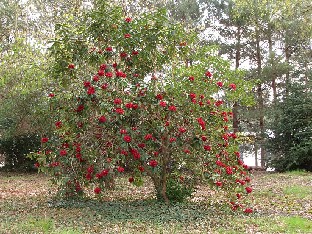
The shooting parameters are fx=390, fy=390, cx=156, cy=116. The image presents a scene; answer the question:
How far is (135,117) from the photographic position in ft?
26.9

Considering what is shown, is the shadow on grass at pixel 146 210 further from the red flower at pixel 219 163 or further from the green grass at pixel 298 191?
the green grass at pixel 298 191

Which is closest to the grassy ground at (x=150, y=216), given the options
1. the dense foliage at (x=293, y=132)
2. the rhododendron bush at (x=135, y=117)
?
the rhododendron bush at (x=135, y=117)

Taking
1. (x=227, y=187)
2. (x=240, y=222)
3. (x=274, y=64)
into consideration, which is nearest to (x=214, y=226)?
(x=240, y=222)

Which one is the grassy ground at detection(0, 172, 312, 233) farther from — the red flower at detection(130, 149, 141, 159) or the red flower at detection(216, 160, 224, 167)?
the red flower at detection(130, 149, 141, 159)

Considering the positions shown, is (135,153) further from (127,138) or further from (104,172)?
(104,172)

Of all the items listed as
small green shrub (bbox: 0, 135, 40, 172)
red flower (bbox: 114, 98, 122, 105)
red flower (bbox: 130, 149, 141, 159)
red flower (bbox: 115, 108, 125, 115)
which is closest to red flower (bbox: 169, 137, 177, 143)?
red flower (bbox: 130, 149, 141, 159)

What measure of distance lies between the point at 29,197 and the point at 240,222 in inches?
245

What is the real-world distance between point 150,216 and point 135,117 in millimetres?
2046

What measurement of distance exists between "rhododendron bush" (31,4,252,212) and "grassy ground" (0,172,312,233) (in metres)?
0.52

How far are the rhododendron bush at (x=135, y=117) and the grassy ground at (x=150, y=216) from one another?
0.52m

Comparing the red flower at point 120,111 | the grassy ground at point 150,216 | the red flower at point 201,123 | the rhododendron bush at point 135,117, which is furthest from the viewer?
the rhododendron bush at point 135,117

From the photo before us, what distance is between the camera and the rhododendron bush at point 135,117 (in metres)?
7.96

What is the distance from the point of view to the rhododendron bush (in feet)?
26.1

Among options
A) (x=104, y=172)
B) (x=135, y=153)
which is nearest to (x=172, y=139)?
(x=135, y=153)
